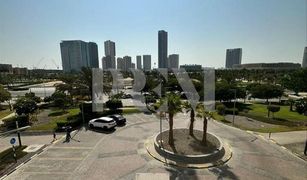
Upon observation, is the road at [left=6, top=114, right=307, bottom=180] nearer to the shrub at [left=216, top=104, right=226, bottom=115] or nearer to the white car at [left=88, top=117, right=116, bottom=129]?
the white car at [left=88, top=117, right=116, bottom=129]

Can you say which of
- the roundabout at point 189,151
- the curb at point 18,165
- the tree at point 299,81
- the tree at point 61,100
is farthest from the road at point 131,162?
the tree at point 299,81

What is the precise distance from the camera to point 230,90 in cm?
4619

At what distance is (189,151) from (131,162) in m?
5.53

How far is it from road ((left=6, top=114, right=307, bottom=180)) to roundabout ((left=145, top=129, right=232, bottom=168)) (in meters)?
0.70

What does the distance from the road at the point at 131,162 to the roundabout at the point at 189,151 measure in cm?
70

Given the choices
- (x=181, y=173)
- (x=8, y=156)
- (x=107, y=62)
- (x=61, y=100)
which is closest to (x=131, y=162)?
(x=181, y=173)

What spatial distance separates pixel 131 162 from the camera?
57.6ft

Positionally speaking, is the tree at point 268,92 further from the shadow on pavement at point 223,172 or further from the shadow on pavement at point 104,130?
the shadow on pavement at point 104,130

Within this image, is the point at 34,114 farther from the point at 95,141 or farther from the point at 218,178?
the point at 218,178

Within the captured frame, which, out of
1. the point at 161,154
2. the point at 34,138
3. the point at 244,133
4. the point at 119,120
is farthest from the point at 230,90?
the point at 34,138

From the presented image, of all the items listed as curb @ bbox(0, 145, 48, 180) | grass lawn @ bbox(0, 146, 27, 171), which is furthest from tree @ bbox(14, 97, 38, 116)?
curb @ bbox(0, 145, 48, 180)

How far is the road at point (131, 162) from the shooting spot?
15.6 m

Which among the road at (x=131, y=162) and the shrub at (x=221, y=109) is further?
the shrub at (x=221, y=109)

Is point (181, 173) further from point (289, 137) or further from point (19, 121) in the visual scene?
point (19, 121)
